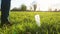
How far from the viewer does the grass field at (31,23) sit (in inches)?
58.9

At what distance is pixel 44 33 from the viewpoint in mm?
1479

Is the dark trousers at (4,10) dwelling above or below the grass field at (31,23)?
above

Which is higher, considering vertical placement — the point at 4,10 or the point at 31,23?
the point at 4,10

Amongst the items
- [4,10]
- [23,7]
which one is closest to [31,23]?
[23,7]

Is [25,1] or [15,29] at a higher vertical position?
[25,1]

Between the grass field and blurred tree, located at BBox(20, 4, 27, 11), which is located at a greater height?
blurred tree, located at BBox(20, 4, 27, 11)

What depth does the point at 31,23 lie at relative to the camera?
1566mm

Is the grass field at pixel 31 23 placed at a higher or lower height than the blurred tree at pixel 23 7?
lower

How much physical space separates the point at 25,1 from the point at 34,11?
0.42 feet

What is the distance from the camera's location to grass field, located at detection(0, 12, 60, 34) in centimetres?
150

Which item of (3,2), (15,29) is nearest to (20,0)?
(3,2)

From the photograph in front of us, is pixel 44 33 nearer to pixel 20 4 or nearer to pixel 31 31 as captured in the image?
A: pixel 31 31

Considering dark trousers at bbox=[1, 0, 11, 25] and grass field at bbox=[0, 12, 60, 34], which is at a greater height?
dark trousers at bbox=[1, 0, 11, 25]

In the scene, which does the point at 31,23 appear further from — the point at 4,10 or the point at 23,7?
the point at 4,10
